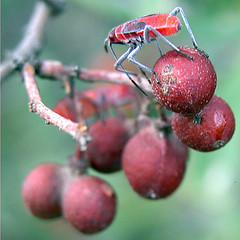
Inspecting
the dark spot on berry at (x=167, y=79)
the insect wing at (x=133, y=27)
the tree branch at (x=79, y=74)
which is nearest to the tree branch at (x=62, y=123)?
the dark spot on berry at (x=167, y=79)

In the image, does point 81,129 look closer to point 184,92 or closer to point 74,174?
point 184,92

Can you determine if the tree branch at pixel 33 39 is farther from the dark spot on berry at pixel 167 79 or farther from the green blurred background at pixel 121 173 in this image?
the dark spot on berry at pixel 167 79

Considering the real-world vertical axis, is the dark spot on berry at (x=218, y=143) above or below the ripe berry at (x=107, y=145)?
above

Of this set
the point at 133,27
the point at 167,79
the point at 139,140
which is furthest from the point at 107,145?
the point at 167,79

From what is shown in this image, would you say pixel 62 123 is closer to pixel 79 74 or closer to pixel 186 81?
pixel 186 81

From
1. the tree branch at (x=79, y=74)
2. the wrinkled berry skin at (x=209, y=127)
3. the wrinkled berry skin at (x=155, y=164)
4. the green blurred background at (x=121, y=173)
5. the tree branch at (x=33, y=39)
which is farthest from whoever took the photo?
the green blurred background at (x=121, y=173)

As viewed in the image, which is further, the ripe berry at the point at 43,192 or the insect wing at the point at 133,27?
the ripe berry at the point at 43,192

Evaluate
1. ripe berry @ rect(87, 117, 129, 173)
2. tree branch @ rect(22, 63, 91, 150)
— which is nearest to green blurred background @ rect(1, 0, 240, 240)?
ripe berry @ rect(87, 117, 129, 173)
